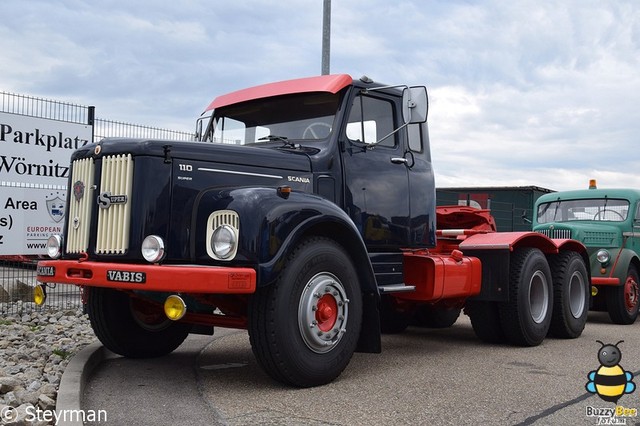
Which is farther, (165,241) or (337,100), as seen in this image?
(337,100)

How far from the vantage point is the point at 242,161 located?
5.67 m

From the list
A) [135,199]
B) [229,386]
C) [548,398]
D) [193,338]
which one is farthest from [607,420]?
[193,338]

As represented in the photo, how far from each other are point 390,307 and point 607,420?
3.91m

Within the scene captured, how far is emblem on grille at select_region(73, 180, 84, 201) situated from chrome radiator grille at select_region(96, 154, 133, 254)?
0.28 meters

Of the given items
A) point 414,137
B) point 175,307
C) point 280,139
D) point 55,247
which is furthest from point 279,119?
point 175,307

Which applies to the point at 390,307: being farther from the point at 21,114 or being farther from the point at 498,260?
the point at 21,114

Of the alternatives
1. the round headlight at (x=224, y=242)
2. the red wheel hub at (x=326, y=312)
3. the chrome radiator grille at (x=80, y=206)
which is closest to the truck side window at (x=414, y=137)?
the red wheel hub at (x=326, y=312)

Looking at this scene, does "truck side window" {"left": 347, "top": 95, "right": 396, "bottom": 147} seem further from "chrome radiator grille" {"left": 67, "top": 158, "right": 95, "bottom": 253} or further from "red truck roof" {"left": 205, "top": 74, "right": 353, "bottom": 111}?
"chrome radiator grille" {"left": 67, "top": 158, "right": 95, "bottom": 253}

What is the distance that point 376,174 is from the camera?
258 inches

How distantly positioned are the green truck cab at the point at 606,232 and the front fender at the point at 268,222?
6.34m

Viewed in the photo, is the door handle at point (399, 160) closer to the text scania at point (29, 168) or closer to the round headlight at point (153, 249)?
the round headlight at point (153, 249)

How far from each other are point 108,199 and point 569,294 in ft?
18.6

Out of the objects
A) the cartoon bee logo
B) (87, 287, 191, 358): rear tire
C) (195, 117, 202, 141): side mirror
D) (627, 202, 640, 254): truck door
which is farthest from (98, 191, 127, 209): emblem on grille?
(627, 202, 640, 254): truck door

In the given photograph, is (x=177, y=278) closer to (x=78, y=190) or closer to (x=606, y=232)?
(x=78, y=190)
